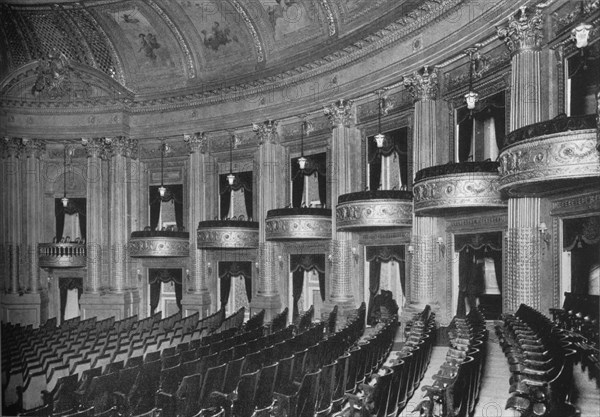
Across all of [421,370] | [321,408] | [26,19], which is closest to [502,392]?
[421,370]

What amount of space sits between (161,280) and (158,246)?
209cm

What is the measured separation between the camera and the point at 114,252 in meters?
23.5

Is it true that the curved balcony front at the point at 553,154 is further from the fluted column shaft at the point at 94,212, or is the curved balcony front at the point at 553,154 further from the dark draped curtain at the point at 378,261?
the fluted column shaft at the point at 94,212

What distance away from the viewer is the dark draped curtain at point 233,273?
22.2m

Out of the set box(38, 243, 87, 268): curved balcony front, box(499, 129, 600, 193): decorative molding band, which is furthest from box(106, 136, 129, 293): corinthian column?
box(499, 129, 600, 193): decorative molding band

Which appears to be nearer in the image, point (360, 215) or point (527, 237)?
Answer: point (527, 237)

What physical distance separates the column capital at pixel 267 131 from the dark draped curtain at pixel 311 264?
446 centimetres

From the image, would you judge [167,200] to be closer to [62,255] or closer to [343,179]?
[62,255]

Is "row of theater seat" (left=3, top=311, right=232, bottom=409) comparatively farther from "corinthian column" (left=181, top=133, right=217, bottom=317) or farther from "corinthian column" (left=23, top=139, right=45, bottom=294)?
"corinthian column" (left=23, top=139, right=45, bottom=294)

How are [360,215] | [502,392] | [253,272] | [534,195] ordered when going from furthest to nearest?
[253,272] → [360,215] → [534,195] → [502,392]

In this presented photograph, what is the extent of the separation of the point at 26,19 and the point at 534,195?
20.1m

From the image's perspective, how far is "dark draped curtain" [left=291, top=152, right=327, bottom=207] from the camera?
20.0m

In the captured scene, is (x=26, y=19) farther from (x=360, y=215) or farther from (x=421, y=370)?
(x=421, y=370)

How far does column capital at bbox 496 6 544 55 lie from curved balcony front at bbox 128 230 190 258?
587 inches
